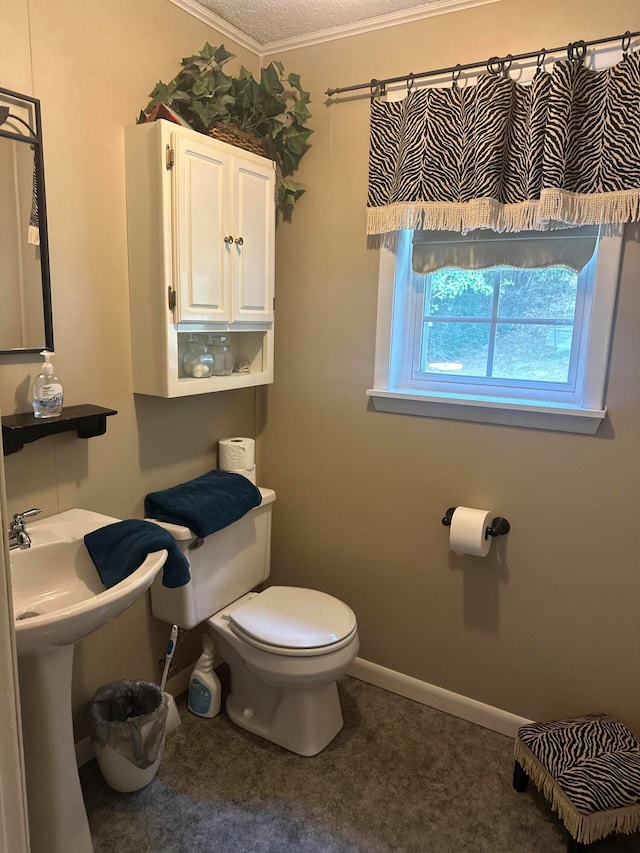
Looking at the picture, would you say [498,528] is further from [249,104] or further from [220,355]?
[249,104]

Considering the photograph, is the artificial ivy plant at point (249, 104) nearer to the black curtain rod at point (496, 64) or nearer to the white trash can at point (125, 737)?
the black curtain rod at point (496, 64)

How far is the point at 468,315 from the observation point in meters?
2.13

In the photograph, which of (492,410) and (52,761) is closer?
(52,761)

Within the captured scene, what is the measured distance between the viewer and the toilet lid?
1909mm

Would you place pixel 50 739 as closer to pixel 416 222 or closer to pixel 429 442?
pixel 429 442

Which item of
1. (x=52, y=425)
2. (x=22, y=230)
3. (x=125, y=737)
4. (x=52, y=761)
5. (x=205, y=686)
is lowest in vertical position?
(x=205, y=686)

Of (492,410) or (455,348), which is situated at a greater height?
(455,348)

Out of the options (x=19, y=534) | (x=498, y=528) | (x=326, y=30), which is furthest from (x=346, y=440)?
(x=326, y=30)

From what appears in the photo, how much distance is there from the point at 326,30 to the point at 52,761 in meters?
2.43

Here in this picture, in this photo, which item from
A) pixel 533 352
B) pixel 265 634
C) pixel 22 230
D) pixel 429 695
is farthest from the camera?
pixel 429 695

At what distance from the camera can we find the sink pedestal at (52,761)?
1.46m

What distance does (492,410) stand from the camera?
2.02m

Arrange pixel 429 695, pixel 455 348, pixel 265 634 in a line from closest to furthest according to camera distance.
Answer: pixel 265 634 → pixel 455 348 → pixel 429 695

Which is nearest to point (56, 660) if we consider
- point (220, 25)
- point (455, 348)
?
point (455, 348)
